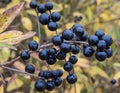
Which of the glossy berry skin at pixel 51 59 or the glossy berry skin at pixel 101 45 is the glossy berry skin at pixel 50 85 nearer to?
the glossy berry skin at pixel 51 59

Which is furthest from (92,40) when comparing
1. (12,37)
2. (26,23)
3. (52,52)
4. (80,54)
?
(26,23)

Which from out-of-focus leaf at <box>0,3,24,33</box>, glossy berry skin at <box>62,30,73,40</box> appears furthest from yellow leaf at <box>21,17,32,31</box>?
glossy berry skin at <box>62,30,73,40</box>

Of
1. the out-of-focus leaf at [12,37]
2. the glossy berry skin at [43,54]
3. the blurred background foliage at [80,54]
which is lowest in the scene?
the blurred background foliage at [80,54]

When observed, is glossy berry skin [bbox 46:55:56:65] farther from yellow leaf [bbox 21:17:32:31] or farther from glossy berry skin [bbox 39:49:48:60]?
yellow leaf [bbox 21:17:32:31]

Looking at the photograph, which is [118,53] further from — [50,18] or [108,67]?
[50,18]

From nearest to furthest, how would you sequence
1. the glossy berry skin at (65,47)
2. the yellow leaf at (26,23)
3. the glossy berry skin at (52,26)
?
the glossy berry skin at (65,47) < the glossy berry skin at (52,26) < the yellow leaf at (26,23)

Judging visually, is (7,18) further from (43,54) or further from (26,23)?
(26,23)

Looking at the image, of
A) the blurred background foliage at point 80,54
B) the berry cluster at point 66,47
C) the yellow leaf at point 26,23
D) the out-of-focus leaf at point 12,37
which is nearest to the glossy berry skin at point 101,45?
the berry cluster at point 66,47

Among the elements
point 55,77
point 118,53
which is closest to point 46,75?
point 55,77

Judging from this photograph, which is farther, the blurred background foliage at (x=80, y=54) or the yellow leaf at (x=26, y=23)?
the yellow leaf at (x=26, y=23)
